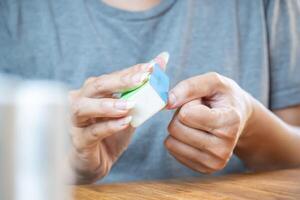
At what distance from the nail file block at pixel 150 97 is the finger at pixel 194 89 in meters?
0.04

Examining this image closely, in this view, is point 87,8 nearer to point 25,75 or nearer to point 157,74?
point 25,75

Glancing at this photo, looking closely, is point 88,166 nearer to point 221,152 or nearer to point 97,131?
point 97,131

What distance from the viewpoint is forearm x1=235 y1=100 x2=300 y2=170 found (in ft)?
2.24

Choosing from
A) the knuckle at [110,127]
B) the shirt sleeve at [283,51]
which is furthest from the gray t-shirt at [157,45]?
the knuckle at [110,127]

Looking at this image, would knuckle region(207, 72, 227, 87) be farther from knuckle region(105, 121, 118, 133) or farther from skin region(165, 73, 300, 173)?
knuckle region(105, 121, 118, 133)

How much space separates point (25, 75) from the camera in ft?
2.73

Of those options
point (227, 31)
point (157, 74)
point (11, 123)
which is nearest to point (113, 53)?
point (227, 31)

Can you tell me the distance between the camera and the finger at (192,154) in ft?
1.89

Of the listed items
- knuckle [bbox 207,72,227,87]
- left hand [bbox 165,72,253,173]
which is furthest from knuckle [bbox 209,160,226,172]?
knuckle [bbox 207,72,227,87]

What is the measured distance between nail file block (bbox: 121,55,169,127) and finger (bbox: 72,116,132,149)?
0.6 inches

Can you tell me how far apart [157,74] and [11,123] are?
0.26 m

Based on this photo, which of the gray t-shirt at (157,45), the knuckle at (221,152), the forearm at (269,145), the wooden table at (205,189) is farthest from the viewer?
the gray t-shirt at (157,45)

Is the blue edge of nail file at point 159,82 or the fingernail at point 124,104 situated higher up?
the blue edge of nail file at point 159,82

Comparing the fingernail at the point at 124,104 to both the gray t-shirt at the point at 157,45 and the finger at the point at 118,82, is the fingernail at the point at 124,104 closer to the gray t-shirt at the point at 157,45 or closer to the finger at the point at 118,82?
the finger at the point at 118,82
